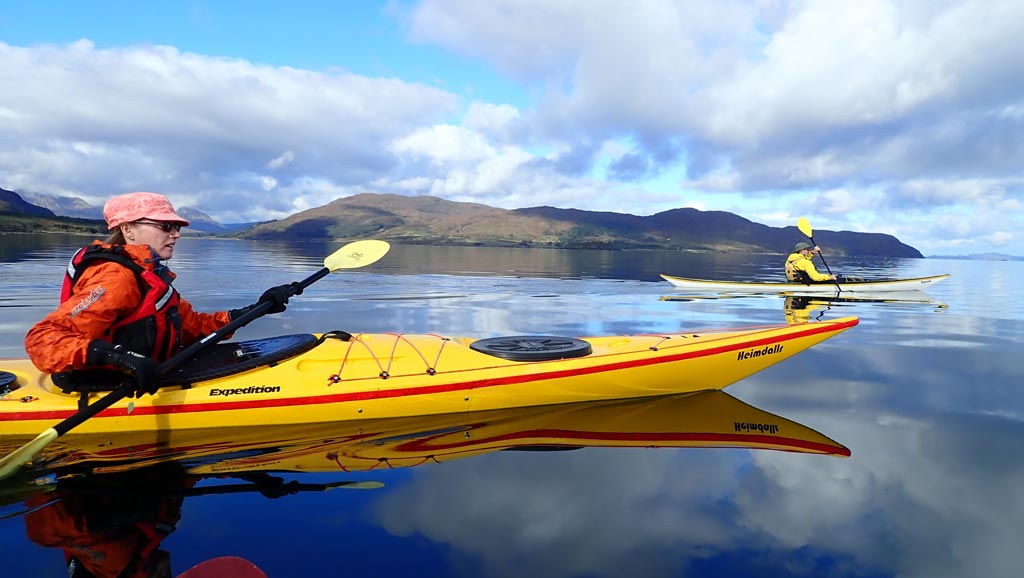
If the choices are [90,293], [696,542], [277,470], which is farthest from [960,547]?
[90,293]

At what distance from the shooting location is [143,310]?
4.71 metres

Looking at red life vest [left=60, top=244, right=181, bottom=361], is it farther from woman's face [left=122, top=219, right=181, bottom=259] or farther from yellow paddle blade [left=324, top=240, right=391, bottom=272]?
yellow paddle blade [left=324, top=240, right=391, bottom=272]

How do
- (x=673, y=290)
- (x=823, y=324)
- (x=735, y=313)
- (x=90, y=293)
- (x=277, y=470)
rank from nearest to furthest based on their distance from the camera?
(x=90, y=293), (x=277, y=470), (x=823, y=324), (x=735, y=313), (x=673, y=290)

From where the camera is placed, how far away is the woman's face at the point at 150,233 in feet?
15.4

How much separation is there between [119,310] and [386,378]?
2571mm

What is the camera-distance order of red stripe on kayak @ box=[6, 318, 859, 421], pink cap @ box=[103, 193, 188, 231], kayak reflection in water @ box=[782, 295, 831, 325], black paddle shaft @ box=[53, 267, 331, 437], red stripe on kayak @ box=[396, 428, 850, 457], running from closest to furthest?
black paddle shaft @ box=[53, 267, 331, 437] < pink cap @ box=[103, 193, 188, 231] < red stripe on kayak @ box=[6, 318, 859, 421] < red stripe on kayak @ box=[396, 428, 850, 457] < kayak reflection in water @ box=[782, 295, 831, 325]

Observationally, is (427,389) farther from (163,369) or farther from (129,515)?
(129,515)

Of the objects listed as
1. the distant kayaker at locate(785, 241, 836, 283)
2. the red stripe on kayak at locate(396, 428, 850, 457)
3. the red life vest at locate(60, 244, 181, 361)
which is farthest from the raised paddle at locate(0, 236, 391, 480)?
the distant kayaker at locate(785, 241, 836, 283)

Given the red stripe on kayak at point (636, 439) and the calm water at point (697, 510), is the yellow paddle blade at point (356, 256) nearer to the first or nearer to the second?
the red stripe on kayak at point (636, 439)

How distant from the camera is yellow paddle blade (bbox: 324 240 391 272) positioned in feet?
25.8

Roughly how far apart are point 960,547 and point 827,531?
88cm

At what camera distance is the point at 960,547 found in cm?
376

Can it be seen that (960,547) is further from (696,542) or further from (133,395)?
(133,395)

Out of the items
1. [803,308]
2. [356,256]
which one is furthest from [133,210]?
[803,308]
